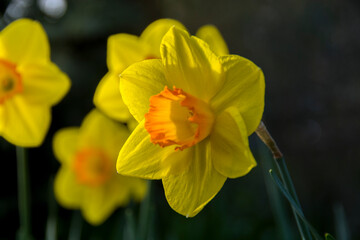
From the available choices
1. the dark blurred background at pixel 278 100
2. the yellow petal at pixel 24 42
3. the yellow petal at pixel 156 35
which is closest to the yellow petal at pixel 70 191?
the dark blurred background at pixel 278 100

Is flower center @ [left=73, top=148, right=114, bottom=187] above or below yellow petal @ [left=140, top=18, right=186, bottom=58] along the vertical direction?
below

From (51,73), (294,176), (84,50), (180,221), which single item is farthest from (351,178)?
(84,50)

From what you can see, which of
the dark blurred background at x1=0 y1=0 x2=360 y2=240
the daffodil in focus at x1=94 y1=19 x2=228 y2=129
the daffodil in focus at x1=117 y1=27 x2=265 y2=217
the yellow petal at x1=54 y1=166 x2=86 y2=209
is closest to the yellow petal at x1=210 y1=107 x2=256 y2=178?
the daffodil in focus at x1=117 y1=27 x2=265 y2=217

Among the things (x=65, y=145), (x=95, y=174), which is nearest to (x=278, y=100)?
(x=95, y=174)

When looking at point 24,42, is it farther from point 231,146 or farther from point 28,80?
point 231,146

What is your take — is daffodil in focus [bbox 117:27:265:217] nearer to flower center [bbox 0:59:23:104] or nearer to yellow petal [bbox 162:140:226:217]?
yellow petal [bbox 162:140:226:217]

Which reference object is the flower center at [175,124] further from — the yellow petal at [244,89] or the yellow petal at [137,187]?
the yellow petal at [137,187]
